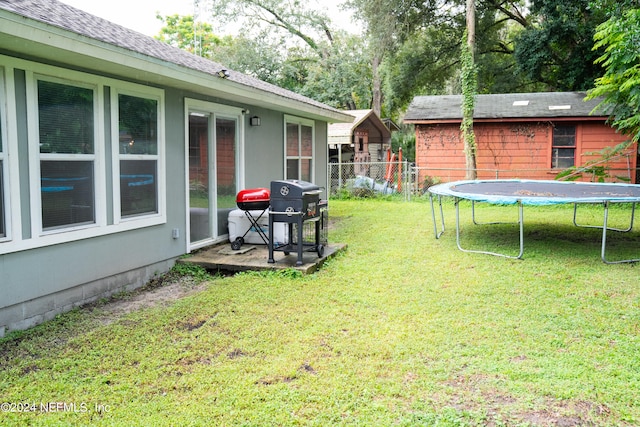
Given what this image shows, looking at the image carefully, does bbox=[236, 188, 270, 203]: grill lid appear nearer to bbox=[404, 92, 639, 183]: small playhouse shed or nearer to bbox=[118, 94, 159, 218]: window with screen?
bbox=[118, 94, 159, 218]: window with screen

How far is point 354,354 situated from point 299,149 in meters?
6.56

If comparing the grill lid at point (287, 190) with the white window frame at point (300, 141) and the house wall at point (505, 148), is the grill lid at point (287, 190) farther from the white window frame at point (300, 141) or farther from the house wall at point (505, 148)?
the house wall at point (505, 148)

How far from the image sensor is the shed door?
6.36 m

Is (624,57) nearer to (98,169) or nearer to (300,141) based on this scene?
(300,141)

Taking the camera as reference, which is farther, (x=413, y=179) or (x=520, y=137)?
(x=413, y=179)

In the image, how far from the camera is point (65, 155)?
4406 mm

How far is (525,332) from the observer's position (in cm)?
389

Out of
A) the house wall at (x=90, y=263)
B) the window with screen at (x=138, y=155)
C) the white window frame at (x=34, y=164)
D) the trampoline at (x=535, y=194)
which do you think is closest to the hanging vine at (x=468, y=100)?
the trampoline at (x=535, y=194)

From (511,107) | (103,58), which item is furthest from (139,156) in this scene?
(511,107)

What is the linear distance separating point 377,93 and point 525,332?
73.6ft

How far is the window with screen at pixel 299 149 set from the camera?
9.11m

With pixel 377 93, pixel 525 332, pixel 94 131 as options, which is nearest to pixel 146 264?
pixel 94 131

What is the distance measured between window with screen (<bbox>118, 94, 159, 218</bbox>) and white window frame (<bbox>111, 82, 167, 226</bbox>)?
0.02 meters

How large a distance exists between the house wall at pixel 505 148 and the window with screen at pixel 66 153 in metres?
10.8
